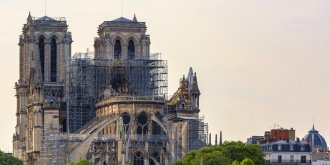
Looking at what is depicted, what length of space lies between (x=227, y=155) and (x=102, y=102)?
88.0ft

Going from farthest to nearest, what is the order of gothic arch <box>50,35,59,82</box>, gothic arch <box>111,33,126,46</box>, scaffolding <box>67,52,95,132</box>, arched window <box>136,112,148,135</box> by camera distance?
gothic arch <box>50,35,59,82</box>
gothic arch <box>111,33,126,46</box>
scaffolding <box>67,52,95,132</box>
arched window <box>136,112,148,135</box>

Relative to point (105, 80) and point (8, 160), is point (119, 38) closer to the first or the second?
point (105, 80)

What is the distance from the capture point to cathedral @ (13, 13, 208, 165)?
145125 mm

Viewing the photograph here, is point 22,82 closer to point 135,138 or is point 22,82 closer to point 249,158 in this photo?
point 135,138

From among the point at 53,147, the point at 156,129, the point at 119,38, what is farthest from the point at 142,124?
the point at 119,38

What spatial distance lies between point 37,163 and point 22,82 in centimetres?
1456

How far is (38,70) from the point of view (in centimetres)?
15562

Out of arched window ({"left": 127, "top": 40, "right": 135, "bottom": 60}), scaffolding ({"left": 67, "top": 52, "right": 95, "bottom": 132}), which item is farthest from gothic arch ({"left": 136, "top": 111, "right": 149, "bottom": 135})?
arched window ({"left": 127, "top": 40, "right": 135, "bottom": 60})

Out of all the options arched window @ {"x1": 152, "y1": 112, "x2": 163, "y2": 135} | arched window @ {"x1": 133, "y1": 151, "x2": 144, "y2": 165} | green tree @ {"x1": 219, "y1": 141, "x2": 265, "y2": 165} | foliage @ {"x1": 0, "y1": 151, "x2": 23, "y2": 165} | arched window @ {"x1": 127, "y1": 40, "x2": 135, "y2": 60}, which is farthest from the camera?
arched window @ {"x1": 127, "y1": 40, "x2": 135, "y2": 60}

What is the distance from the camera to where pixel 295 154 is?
5251 inches

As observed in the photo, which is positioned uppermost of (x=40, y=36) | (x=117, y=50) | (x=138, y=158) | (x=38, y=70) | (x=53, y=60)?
(x=40, y=36)

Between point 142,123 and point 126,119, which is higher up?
A: point 126,119

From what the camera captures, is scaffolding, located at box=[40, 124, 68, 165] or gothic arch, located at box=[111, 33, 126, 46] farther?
gothic arch, located at box=[111, 33, 126, 46]

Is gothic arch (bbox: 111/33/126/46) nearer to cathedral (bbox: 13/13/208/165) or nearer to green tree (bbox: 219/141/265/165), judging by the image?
cathedral (bbox: 13/13/208/165)
